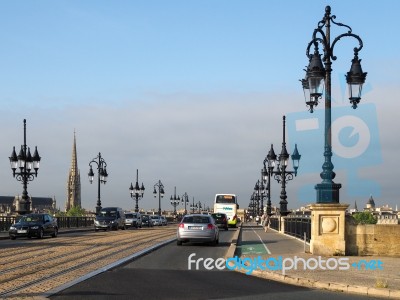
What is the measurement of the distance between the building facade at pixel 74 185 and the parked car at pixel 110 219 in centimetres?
10289

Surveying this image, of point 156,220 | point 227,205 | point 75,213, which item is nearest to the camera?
point 227,205

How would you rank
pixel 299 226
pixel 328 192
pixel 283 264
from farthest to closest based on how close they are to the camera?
pixel 299 226, pixel 328 192, pixel 283 264

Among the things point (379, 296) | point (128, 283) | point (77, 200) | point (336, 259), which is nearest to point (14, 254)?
point (128, 283)

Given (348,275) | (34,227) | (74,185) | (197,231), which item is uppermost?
(74,185)

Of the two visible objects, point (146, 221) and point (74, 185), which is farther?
point (74, 185)

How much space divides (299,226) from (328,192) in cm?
1064

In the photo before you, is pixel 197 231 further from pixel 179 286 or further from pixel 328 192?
pixel 179 286

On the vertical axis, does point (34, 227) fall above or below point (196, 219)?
below

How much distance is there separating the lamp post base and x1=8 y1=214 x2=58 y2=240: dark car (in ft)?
67.3

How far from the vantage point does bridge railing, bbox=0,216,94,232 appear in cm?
4342

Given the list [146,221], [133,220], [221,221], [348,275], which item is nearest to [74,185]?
[146,221]

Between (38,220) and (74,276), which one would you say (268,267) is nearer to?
(74,276)

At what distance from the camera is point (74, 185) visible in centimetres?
15738

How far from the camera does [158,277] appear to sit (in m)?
14.3
